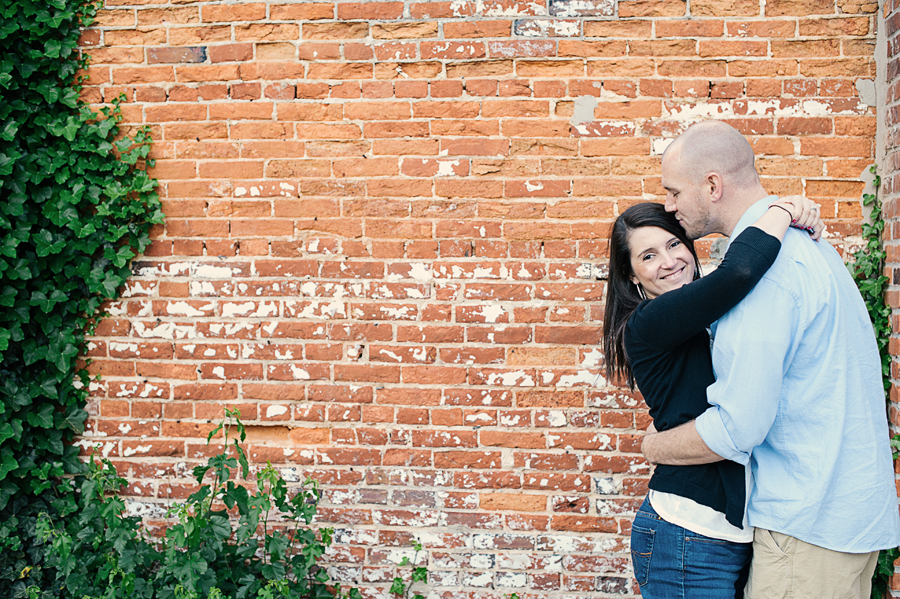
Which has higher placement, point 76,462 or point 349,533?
point 76,462

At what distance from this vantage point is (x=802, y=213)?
170cm

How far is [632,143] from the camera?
111 inches

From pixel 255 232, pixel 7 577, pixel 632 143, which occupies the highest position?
pixel 632 143

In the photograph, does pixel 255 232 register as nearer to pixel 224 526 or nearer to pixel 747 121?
pixel 224 526

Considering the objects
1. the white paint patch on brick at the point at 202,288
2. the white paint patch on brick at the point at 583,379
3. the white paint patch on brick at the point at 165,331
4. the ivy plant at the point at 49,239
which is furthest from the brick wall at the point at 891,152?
the ivy plant at the point at 49,239

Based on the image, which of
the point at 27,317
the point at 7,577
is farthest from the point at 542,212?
the point at 7,577

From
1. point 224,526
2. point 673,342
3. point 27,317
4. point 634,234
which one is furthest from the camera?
point 27,317

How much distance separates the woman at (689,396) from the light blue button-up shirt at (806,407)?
7 cm

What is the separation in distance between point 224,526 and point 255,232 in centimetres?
140

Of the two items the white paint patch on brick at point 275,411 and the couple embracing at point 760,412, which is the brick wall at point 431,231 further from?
the couple embracing at point 760,412

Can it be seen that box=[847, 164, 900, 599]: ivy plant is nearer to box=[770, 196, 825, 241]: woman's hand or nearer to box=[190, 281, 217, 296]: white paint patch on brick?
box=[770, 196, 825, 241]: woman's hand

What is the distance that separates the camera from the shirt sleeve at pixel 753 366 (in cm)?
157

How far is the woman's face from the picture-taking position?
1916mm

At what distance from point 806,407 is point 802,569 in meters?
0.45
